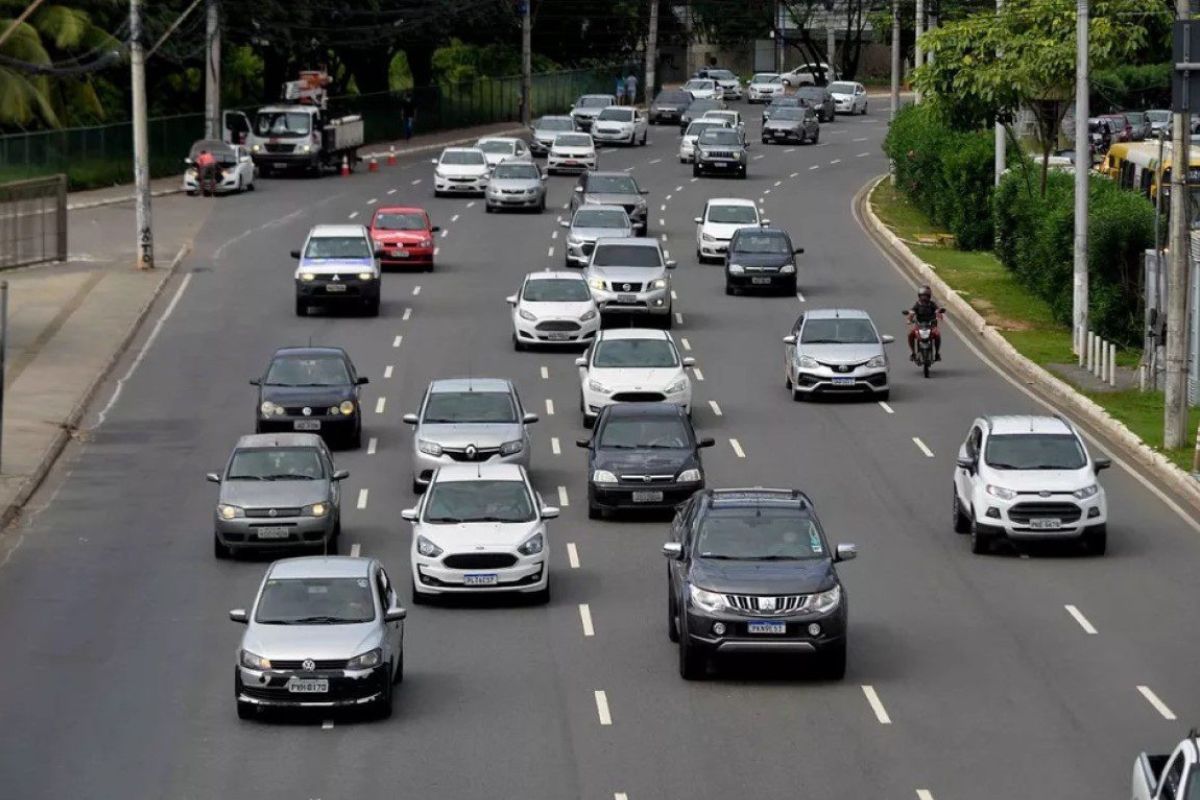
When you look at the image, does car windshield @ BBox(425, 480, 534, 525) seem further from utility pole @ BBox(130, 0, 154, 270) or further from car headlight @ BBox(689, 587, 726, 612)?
utility pole @ BBox(130, 0, 154, 270)

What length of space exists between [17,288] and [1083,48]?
2543cm

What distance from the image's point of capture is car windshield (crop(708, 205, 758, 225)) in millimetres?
60969

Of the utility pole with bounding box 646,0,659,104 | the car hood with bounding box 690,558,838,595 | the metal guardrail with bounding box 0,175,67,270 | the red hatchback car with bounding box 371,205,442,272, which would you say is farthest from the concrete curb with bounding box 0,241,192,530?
the utility pole with bounding box 646,0,659,104

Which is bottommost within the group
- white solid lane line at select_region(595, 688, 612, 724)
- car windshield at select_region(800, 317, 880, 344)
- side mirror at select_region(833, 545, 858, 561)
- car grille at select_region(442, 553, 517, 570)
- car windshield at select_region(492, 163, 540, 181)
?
white solid lane line at select_region(595, 688, 612, 724)

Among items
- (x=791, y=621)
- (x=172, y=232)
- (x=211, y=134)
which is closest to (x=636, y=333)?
Answer: (x=791, y=621)

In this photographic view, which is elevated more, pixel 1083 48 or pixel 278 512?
pixel 1083 48

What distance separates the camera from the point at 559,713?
24.1 m

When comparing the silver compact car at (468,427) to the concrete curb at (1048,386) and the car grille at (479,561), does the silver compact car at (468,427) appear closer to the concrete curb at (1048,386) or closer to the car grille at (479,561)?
the car grille at (479,561)

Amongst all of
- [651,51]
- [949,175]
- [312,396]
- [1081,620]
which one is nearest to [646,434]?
[312,396]

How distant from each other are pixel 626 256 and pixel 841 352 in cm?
983

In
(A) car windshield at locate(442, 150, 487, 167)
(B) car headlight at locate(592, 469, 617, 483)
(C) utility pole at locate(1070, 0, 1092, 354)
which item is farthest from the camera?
(A) car windshield at locate(442, 150, 487, 167)

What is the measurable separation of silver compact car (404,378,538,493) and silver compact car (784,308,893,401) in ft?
24.9

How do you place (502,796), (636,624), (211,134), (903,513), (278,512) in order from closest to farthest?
(502,796) → (636,624) → (278,512) → (903,513) → (211,134)

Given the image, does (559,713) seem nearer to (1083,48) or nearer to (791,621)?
(791,621)
